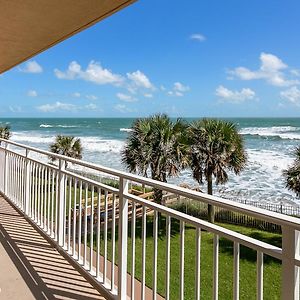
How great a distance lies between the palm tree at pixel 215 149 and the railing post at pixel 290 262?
10.5 metres

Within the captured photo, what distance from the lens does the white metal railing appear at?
126 cm

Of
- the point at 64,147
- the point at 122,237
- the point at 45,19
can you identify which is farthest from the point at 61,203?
the point at 64,147

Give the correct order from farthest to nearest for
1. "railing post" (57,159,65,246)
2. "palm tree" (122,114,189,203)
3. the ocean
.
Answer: the ocean
"palm tree" (122,114,189,203)
"railing post" (57,159,65,246)

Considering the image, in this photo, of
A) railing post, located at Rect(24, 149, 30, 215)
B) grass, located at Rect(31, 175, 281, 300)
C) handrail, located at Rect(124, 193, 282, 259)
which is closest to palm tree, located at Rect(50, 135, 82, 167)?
grass, located at Rect(31, 175, 281, 300)

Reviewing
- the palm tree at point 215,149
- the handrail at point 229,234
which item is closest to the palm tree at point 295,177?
the palm tree at point 215,149

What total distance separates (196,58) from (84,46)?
1934 centimetres

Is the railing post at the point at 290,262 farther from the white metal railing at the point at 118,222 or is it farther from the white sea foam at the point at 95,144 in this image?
the white sea foam at the point at 95,144

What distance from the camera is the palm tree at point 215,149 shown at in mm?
11617

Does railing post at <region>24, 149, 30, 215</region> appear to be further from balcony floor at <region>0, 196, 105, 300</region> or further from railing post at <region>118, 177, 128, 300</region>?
railing post at <region>118, 177, 128, 300</region>

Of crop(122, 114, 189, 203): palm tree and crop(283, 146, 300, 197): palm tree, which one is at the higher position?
crop(122, 114, 189, 203): palm tree

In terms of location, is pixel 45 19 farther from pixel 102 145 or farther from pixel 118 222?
pixel 102 145

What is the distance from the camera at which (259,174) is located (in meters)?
22.9

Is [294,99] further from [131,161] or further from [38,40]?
[38,40]

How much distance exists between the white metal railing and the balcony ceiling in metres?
1.10
